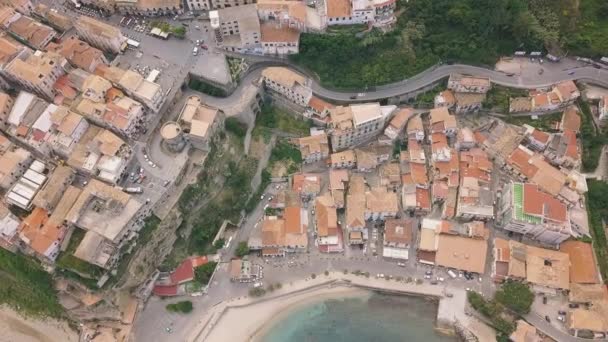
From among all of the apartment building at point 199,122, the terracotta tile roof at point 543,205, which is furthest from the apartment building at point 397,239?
the apartment building at point 199,122

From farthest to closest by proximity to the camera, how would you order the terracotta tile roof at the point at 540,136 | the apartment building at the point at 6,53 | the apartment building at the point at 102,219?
the terracotta tile roof at the point at 540,136 → the apartment building at the point at 6,53 → the apartment building at the point at 102,219

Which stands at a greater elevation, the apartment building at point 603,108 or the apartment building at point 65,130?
the apartment building at point 603,108

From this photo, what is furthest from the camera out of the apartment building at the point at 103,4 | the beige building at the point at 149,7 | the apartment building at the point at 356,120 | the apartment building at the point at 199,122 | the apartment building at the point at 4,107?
the apartment building at the point at 103,4

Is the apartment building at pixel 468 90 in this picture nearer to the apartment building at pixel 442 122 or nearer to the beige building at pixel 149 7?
the apartment building at pixel 442 122

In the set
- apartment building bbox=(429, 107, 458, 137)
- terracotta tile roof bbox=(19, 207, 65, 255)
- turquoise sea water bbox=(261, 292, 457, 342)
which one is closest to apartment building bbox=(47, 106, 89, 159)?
terracotta tile roof bbox=(19, 207, 65, 255)

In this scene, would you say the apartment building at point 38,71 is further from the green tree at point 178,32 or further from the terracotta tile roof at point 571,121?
the terracotta tile roof at point 571,121

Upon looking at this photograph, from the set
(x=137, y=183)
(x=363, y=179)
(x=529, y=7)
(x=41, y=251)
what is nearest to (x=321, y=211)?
(x=363, y=179)

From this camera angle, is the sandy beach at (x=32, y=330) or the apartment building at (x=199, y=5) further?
the apartment building at (x=199, y=5)

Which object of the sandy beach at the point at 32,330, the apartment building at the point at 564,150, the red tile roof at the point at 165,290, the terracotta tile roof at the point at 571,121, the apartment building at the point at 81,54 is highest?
the terracotta tile roof at the point at 571,121

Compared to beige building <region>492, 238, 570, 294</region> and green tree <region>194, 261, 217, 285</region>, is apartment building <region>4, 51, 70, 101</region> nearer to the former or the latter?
green tree <region>194, 261, 217, 285</region>
